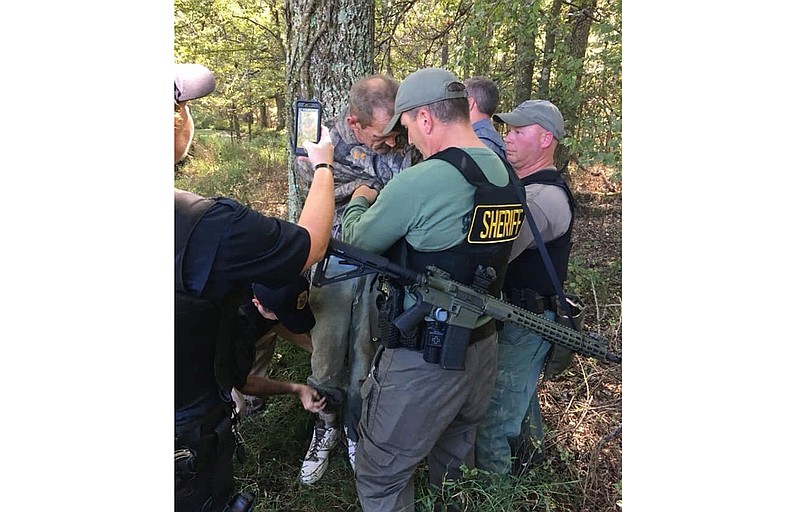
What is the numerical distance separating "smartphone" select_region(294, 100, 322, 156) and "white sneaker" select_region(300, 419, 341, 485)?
1710 millimetres

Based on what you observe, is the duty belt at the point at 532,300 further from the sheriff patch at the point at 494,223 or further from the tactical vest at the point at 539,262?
the sheriff patch at the point at 494,223

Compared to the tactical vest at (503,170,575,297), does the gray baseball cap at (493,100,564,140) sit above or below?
above

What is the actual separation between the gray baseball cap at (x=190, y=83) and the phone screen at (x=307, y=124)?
0.51m

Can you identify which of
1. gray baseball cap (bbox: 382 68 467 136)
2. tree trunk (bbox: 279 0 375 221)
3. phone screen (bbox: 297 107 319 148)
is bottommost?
phone screen (bbox: 297 107 319 148)

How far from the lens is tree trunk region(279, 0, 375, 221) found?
3158 mm

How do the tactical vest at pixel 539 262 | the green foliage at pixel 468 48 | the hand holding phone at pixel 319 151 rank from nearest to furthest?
the hand holding phone at pixel 319 151, the tactical vest at pixel 539 262, the green foliage at pixel 468 48

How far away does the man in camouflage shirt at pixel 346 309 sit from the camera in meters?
2.86

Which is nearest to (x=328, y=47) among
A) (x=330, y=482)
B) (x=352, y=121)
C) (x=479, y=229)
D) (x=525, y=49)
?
(x=352, y=121)

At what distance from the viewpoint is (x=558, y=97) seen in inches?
264

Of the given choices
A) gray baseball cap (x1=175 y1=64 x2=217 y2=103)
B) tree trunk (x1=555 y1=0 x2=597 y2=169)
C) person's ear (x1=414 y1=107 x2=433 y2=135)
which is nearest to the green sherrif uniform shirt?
person's ear (x1=414 y1=107 x2=433 y2=135)

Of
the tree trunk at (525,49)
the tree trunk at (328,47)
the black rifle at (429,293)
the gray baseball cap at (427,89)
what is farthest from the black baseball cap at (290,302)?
the tree trunk at (525,49)

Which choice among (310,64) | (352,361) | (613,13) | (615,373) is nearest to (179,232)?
(352,361)

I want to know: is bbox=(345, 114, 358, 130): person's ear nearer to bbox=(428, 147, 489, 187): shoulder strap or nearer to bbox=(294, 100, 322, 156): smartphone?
bbox=(294, 100, 322, 156): smartphone

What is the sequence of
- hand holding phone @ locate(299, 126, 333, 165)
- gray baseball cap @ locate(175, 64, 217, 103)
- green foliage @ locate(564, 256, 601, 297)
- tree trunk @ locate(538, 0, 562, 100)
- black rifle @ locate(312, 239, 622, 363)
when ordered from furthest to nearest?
tree trunk @ locate(538, 0, 562, 100)
green foliage @ locate(564, 256, 601, 297)
black rifle @ locate(312, 239, 622, 363)
hand holding phone @ locate(299, 126, 333, 165)
gray baseball cap @ locate(175, 64, 217, 103)
